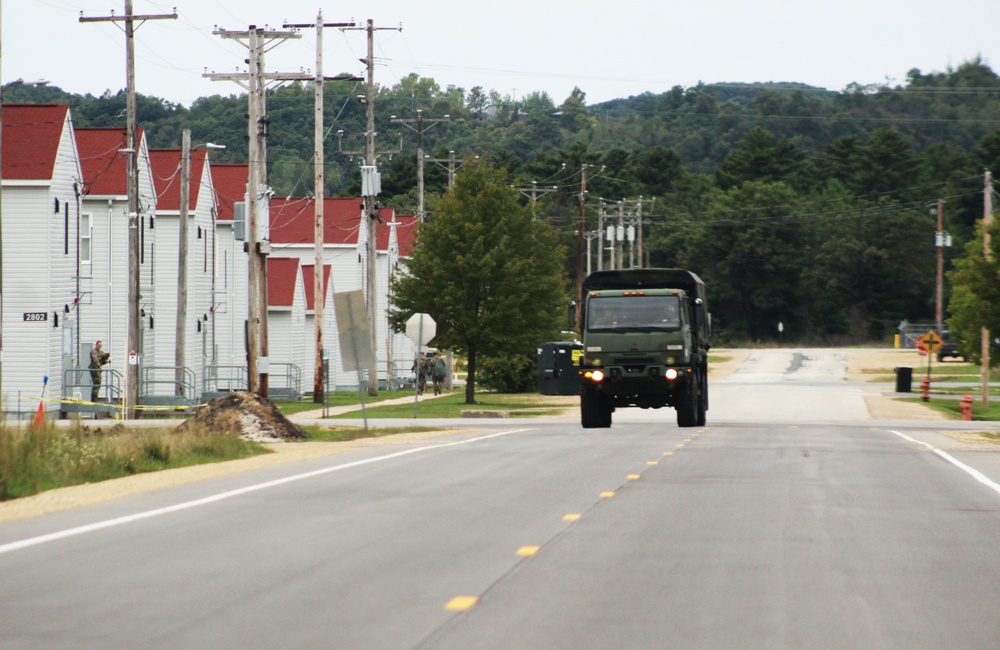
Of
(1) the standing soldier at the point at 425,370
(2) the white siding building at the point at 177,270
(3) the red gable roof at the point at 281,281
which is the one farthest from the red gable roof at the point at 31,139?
(1) the standing soldier at the point at 425,370

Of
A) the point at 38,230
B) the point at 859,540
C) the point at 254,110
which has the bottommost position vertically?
the point at 859,540

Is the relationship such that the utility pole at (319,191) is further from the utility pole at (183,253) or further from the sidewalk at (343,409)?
the utility pole at (183,253)

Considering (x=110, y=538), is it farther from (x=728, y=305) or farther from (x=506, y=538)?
(x=728, y=305)

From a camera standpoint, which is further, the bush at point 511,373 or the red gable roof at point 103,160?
the bush at point 511,373

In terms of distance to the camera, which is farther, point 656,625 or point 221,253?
point 221,253

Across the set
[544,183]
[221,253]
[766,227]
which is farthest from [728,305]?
[221,253]

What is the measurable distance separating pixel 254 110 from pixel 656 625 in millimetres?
30946

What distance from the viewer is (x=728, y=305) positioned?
123500mm

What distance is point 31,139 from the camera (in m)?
40.7

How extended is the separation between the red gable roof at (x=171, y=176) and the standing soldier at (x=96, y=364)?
8167 millimetres

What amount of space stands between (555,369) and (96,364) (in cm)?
1744

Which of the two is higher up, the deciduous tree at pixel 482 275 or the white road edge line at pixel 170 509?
the deciduous tree at pixel 482 275

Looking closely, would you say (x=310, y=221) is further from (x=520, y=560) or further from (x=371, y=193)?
(x=520, y=560)

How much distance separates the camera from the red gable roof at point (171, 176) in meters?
48.8
